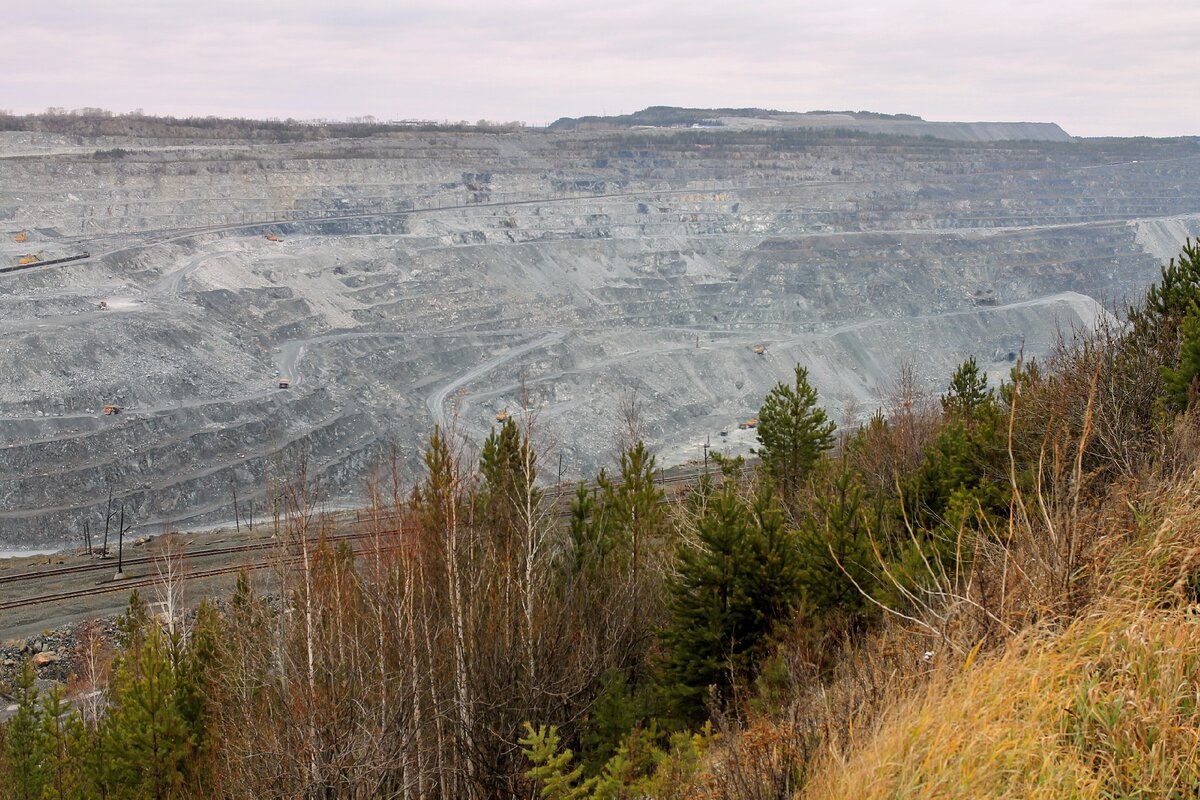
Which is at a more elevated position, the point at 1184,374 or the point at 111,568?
the point at 1184,374

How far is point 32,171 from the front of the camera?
7800 cm

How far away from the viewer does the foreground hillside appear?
570 centimetres

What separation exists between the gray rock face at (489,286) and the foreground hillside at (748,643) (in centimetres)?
1949

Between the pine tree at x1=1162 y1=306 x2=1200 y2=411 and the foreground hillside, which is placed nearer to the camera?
the foreground hillside

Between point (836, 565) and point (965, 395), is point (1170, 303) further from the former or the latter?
point (965, 395)

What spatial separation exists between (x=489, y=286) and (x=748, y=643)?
6514cm

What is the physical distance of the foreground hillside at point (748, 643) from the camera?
5703 mm

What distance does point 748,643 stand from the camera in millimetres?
16141

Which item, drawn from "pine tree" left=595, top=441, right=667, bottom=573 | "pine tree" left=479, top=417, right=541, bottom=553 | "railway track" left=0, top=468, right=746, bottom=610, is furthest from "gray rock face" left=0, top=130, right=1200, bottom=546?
"pine tree" left=595, top=441, right=667, bottom=573

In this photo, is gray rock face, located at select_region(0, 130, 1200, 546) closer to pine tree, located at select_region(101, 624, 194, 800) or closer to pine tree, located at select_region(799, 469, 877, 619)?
pine tree, located at select_region(101, 624, 194, 800)

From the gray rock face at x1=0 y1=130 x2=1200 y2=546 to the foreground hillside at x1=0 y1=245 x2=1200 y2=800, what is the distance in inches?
767

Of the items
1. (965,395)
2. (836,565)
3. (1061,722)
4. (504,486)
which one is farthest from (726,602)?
(965,395)

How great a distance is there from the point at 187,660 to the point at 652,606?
394 inches

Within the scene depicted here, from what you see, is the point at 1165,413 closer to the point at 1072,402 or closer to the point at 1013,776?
the point at 1072,402
